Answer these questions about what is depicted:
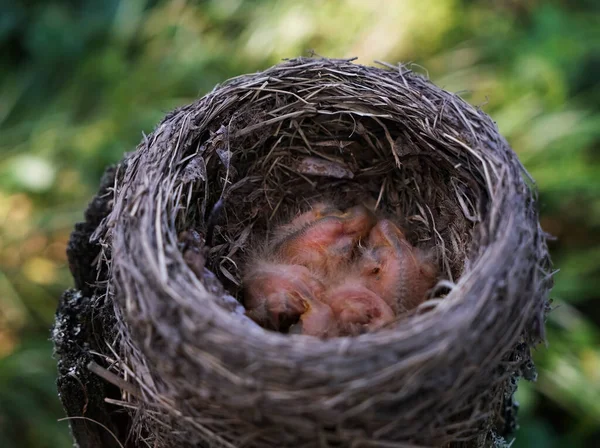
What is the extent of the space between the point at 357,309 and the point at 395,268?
158 millimetres

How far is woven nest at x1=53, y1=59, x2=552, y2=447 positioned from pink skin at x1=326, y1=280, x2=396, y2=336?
0.13 meters

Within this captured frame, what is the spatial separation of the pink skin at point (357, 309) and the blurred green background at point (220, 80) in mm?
1331

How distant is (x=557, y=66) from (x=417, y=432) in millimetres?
2615

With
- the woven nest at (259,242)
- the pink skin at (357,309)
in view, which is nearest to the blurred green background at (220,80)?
the woven nest at (259,242)

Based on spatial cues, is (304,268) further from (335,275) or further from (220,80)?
(220,80)

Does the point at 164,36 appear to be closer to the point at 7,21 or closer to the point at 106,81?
the point at 106,81

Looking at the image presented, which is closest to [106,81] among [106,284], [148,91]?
[148,91]

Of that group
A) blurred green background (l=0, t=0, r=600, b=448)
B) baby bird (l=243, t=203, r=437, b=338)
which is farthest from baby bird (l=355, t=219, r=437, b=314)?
blurred green background (l=0, t=0, r=600, b=448)

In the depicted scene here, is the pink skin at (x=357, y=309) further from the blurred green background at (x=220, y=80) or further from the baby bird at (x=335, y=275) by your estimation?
the blurred green background at (x=220, y=80)

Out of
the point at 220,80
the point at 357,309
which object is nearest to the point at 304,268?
the point at 357,309

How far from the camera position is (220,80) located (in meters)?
3.31

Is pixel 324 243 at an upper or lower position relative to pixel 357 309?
upper

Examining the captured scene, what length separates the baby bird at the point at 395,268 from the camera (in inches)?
58.3

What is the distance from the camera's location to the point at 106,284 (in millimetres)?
1417
